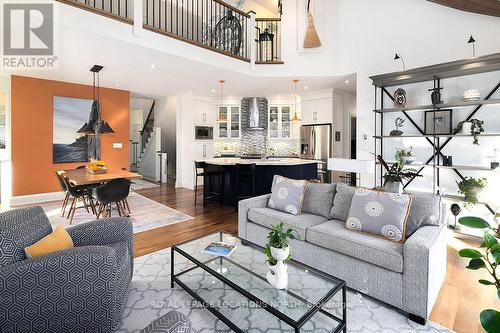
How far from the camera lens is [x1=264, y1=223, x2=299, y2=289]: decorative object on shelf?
1698mm

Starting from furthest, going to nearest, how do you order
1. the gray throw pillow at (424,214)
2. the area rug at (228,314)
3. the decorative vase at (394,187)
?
the decorative vase at (394,187) → the gray throw pillow at (424,214) → the area rug at (228,314)

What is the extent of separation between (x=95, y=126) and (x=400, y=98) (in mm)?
5451

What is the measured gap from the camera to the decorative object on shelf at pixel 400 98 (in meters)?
4.48

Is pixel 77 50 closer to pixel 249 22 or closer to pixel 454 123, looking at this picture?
pixel 249 22

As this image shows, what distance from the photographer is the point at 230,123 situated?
27.1 ft

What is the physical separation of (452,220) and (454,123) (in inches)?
61.3

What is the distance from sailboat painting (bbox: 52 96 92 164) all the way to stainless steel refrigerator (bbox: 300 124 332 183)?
5713mm

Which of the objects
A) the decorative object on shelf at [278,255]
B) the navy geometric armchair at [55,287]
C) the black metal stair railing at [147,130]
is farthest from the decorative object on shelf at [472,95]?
the black metal stair railing at [147,130]

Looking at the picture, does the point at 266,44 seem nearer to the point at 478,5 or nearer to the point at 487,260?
the point at 478,5

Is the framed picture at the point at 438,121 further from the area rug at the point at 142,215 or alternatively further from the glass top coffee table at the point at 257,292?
the area rug at the point at 142,215

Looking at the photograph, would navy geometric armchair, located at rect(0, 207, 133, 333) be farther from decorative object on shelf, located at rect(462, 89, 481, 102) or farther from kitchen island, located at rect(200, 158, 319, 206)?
decorative object on shelf, located at rect(462, 89, 481, 102)

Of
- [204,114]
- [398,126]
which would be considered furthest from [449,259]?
[204,114]

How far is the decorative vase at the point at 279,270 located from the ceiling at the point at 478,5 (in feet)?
15.6

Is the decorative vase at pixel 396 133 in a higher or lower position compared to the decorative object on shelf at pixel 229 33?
lower
